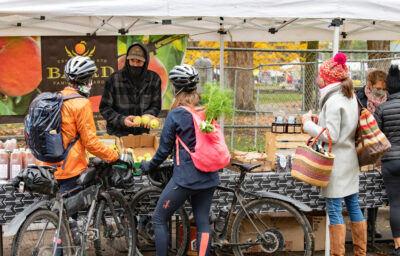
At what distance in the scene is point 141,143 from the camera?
552cm

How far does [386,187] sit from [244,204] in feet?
5.01

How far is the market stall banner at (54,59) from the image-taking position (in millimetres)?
6117

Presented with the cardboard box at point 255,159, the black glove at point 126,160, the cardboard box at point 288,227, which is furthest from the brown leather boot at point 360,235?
the black glove at point 126,160

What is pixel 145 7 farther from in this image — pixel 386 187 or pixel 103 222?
pixel 386 187

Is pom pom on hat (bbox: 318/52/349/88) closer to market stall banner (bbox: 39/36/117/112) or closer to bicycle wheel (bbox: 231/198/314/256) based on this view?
bicycle wheel (bbox: 231/198/314/256)

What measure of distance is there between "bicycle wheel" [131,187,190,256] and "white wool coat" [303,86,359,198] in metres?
1.37

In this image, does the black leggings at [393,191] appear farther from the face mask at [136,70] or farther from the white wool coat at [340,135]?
the face mask at [136,70]

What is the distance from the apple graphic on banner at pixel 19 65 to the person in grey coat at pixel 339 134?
3576 mm

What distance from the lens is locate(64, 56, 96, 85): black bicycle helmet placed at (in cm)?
394

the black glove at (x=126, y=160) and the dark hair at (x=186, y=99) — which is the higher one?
the dark hair at (x=186, y=99)

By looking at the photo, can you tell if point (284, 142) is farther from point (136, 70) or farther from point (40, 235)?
point (40, 235)

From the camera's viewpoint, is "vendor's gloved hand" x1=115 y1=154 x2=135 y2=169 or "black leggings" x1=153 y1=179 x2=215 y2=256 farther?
"vendor's gloved hand" x1=115 y1=154 x2=135 y2=169

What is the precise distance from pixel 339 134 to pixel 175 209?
64.4 inches

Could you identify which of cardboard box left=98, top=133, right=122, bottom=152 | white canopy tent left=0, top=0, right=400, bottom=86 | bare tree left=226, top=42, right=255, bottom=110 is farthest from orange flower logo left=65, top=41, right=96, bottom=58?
bare tree left=226, top=42, right=255, bottom=110
